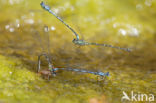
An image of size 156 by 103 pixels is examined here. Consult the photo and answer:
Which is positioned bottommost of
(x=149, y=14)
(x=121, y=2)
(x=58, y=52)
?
(x=58, y=52)

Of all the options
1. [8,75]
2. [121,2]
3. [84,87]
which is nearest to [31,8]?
[121,2]

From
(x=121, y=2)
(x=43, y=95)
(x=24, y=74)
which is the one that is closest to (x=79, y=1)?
(x=121, y=2)

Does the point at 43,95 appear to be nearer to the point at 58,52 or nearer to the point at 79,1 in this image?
the point at 58,52

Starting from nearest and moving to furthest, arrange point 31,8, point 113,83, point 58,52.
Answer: point 113,83 → point 58,52 → point 31,8

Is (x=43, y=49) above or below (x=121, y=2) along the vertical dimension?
below

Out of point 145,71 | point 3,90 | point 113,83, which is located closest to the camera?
point 3,90

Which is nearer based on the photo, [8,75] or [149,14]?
[8,75]

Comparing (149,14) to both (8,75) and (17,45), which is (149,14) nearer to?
(17,45)
